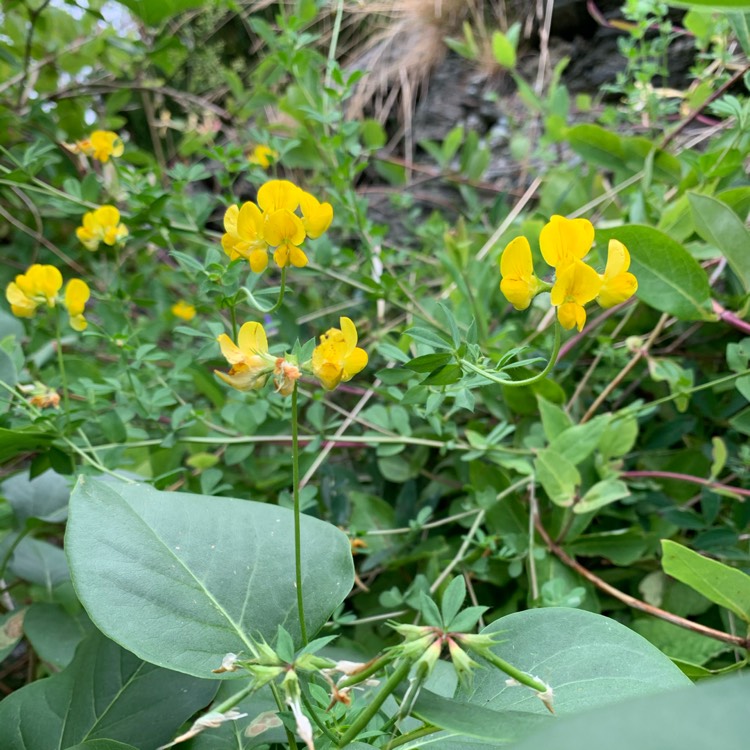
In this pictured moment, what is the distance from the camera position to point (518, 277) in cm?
38

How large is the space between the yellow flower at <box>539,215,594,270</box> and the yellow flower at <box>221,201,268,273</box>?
18 centimetres

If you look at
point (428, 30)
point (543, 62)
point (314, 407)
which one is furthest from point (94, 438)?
point (428, 30)

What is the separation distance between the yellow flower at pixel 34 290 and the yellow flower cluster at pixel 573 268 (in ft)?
1.36

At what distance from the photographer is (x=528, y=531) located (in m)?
0.62

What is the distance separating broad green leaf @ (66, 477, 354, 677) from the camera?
1.17ft

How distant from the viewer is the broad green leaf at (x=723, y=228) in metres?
0.55

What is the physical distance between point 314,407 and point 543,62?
107 centimetres

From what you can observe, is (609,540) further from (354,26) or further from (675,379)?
(354,26)

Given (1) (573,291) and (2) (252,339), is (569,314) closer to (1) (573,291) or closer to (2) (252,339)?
(1) (573,291)

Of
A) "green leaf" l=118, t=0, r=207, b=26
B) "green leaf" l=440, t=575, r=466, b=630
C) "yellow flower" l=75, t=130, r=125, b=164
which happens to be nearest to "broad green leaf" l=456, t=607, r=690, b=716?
"green leaf" l=440, t=575, r=466, b=630

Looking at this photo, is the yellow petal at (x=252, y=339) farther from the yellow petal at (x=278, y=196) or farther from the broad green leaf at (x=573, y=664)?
the broad green leaf at (x=573, y=664)

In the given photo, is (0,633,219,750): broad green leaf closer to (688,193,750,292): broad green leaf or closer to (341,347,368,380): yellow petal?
(341,347,368,380): yellow petal

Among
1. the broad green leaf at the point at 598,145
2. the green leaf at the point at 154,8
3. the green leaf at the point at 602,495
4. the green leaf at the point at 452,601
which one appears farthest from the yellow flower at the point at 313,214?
the green leaf at the point at 154,8

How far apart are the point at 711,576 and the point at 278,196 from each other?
39 cm
